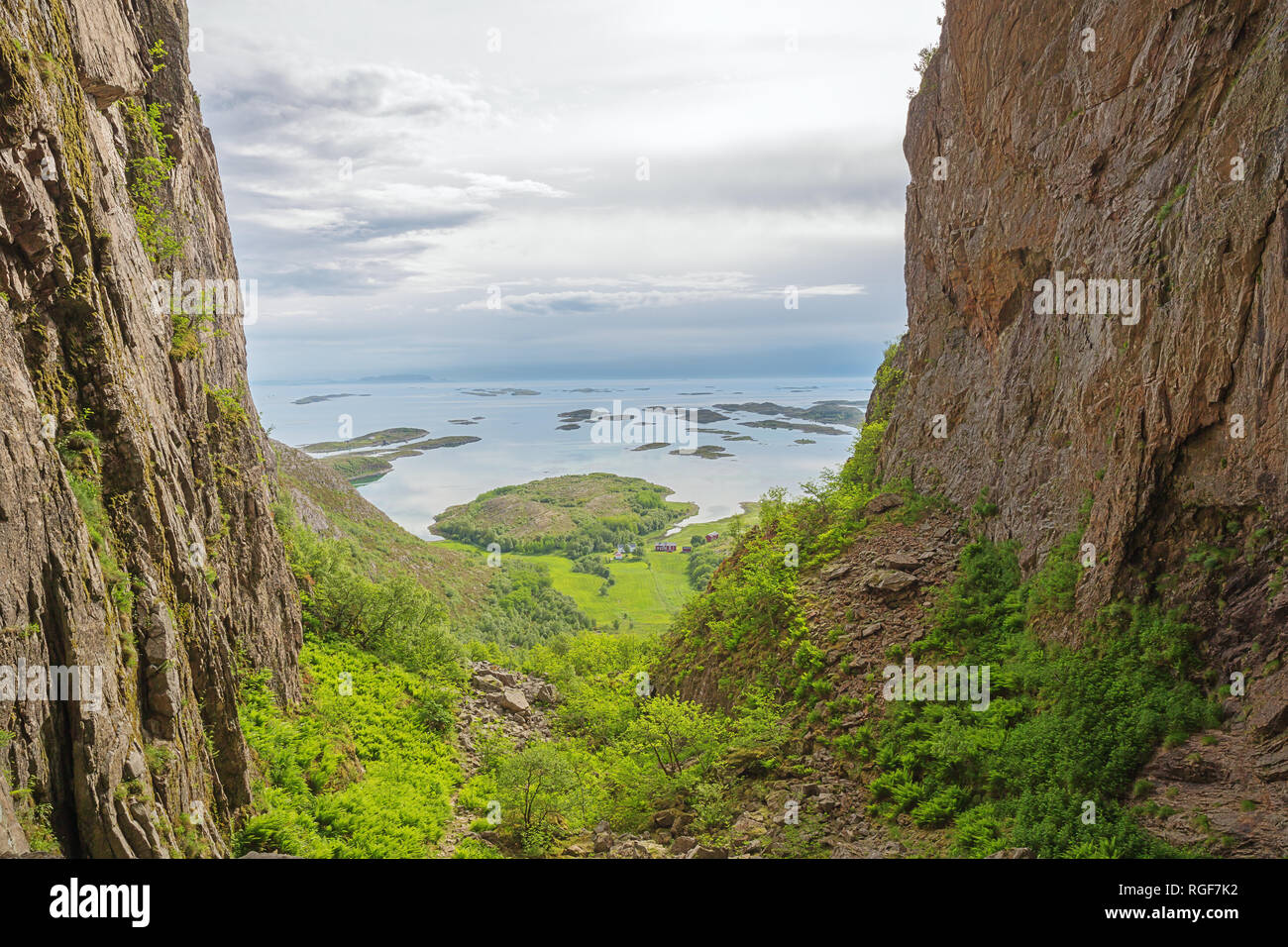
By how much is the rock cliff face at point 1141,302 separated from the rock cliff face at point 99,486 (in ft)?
48.3

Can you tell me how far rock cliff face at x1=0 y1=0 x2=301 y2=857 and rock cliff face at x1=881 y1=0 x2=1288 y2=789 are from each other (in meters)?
14.7

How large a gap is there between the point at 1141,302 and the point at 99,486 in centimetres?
1812

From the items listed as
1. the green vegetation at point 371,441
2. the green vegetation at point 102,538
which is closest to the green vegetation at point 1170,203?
the green vegetation at point 102,538

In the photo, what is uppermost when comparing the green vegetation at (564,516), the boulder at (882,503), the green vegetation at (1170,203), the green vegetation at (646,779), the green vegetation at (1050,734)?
the green vegetation at (1170,203)

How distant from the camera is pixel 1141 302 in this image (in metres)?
13.0

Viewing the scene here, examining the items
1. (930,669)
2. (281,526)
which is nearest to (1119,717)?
(930,669)

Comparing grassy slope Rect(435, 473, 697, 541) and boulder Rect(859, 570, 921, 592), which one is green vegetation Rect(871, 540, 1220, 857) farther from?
grassy slope Rect(435, 473, 697, 541)

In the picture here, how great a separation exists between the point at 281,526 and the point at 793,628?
758 inches

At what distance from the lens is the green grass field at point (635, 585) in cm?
7225

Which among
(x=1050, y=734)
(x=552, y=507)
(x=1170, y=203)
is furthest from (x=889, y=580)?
(x=552, y=507)

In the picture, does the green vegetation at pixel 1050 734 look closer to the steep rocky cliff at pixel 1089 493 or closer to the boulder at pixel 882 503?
the steep rocky cliff at pixel 1089 493

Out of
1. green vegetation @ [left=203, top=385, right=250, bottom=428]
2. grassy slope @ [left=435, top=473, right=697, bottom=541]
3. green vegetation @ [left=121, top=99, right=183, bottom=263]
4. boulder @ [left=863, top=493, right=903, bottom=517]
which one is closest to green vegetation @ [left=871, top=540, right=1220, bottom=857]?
boulder @ [left=863, top=493, right=903, bottom=517]

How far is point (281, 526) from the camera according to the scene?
25.2 m
